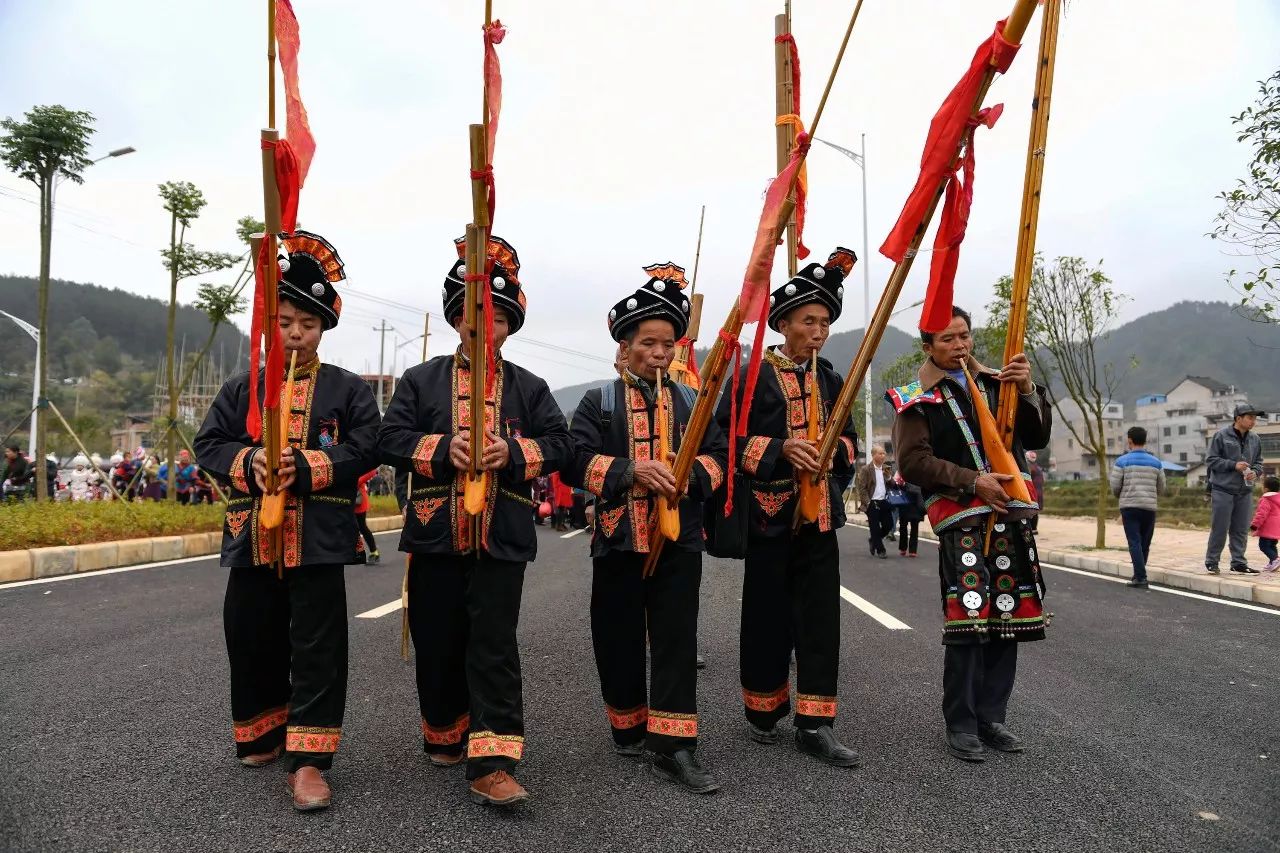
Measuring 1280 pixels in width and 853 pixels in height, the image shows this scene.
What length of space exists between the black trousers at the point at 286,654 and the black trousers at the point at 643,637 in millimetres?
983

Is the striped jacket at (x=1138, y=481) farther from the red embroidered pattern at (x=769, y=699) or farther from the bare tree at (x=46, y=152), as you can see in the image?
the bare tree at (x=46, y=152)

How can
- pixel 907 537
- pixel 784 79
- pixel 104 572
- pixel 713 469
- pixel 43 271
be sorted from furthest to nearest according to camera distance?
pixel 907 537
pixel 43 271
pixel 104 572
pixel 784 79
pixel 713 469

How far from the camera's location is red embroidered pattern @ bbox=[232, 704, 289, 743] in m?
3.10

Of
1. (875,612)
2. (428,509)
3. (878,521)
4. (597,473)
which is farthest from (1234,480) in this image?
(428,509)

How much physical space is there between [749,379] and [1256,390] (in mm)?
187044

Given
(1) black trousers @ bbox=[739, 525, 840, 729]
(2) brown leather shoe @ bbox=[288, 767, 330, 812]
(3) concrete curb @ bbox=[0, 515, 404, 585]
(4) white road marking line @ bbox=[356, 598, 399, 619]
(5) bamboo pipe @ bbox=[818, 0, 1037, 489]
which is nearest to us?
(2) brown leather shoe @ bbox=[288, 767, 330, 812]

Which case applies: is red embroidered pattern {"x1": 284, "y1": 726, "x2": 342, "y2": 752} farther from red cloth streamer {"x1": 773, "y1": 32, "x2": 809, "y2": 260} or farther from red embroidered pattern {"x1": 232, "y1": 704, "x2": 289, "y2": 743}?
red cloth streamer {"x1": 773, "y1": 32, "x2": 809, "y2": 260}

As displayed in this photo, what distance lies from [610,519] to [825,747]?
1.21 meters

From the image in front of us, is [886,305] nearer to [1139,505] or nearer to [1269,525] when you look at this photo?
[1139,505]

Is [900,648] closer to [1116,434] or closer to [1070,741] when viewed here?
[1070,741]

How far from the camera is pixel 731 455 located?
3.39 meters

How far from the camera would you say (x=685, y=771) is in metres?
3.00

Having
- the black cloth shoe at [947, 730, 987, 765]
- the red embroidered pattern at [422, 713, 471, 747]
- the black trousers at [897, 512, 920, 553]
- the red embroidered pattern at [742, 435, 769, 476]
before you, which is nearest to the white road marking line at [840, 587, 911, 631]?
the black cloth shoe at [947, 730, 987, 765]

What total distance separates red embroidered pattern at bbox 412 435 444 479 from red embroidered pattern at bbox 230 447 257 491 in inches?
23.1
